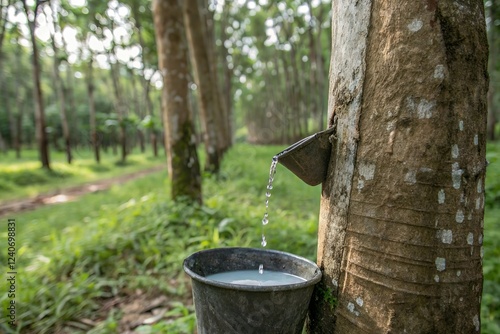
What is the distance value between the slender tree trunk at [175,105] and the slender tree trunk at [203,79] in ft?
10.4

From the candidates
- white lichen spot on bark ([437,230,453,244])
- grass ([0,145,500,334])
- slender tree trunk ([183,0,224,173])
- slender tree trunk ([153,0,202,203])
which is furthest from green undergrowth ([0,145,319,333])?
slender tree trunk ([183,0,224,173])

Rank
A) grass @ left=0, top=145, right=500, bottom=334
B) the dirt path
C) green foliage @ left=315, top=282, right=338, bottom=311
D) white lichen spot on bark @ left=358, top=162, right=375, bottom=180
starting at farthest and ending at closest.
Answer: the dirt path
grass @ left=0, top=145, right=500, bottom=334
green foliage @ left=315, top=282, right=338, bottom=311
white lichen spot on bark @ left=358, top=162, right=375, bottom=180

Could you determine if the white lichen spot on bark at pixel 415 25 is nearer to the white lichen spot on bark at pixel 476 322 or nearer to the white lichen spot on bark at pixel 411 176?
the white lichen spot on bark at pixel 411 176

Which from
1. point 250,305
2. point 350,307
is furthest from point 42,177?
point 350,307

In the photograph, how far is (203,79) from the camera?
885 cm

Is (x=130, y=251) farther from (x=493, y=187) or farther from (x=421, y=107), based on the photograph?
(x=493, y=187)

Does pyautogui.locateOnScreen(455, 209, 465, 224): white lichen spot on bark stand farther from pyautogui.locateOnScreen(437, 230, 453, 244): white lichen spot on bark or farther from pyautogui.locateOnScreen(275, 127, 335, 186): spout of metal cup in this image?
pyautogui.locateOnScreen(275, 127, 335, 186): spout of metal cup

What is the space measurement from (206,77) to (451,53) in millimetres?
7953

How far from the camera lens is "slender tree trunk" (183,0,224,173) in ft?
27.8

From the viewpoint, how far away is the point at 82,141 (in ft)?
121

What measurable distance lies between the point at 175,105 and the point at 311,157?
3.87m

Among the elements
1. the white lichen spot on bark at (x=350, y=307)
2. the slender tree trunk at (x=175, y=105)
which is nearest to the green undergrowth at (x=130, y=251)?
the slender tree trunk at (x=175, y=105)

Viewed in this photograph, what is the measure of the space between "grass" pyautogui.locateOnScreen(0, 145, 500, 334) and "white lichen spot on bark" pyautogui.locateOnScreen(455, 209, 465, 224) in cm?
160

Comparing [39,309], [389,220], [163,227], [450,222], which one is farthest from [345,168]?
[163,227]
